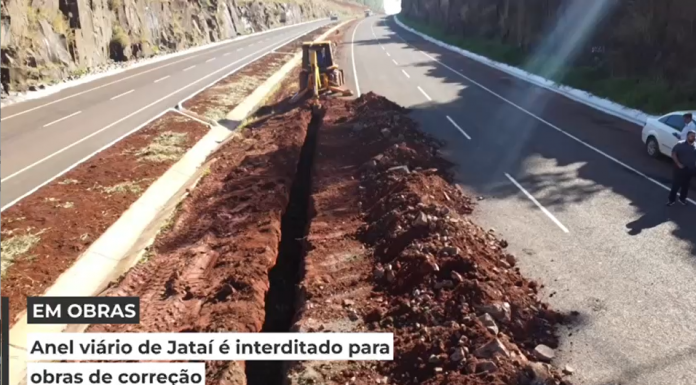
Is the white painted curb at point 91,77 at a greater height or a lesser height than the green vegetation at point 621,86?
greater

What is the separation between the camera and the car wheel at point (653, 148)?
16.2 m

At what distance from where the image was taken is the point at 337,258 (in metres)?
11.7

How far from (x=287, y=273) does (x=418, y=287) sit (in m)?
3.93

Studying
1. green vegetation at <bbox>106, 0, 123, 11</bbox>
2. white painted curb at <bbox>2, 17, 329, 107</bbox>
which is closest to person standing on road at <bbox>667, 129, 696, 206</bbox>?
white painted curb at <bbox>2, 17, 329, 107</bbox>

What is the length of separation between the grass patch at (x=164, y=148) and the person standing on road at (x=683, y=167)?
45.9ft

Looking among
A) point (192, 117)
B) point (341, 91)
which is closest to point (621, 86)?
point (341, 91)

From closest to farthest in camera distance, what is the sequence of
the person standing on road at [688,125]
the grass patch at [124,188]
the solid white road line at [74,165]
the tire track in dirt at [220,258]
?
1. the tire track in dirt at [220,258]
2. the solid white road line at [74,165]
3. the person standing on road at [688,125]
4. the grass patch at [124,188]

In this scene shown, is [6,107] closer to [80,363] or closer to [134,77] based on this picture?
[134,77]

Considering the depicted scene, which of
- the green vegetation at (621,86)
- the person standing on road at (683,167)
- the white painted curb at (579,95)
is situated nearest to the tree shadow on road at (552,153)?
the person standing on road at (683,167)

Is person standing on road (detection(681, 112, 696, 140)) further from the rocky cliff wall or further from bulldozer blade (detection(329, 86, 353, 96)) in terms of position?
the rocky cliff wall

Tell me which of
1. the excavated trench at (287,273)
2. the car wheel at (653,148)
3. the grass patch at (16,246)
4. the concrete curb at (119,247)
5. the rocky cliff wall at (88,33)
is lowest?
the excavated trench at (287,273)

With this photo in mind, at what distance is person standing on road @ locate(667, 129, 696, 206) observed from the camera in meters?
12.4

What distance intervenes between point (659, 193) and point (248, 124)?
16.4 meters

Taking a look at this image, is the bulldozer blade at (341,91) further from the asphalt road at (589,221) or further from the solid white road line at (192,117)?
the solid white road line at (192,117)
